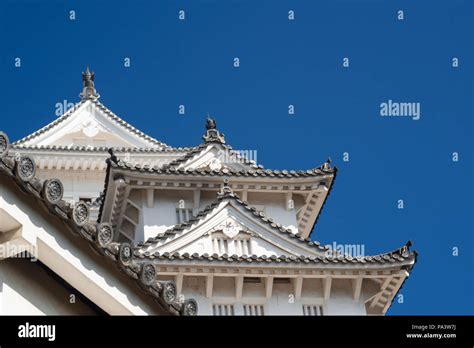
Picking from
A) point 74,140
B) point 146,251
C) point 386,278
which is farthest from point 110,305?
point 74,140

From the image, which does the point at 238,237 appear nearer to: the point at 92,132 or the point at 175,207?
the point at 175,207

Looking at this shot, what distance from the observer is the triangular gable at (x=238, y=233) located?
23.6m

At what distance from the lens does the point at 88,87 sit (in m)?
40.2

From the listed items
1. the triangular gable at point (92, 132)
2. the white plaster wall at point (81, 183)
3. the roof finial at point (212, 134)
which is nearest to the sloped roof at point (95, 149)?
the triangular gable at point (92, 132)

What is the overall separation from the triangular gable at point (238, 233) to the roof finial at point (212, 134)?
3480 mm

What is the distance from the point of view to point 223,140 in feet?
90.0

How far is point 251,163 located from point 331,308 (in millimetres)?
5042

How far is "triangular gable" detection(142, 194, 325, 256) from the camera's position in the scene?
930 inches

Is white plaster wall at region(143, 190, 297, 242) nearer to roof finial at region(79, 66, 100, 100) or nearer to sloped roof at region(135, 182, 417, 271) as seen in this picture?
sloped roof at region(135, 182, 417, 271)

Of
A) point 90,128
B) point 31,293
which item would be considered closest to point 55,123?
point 90,128

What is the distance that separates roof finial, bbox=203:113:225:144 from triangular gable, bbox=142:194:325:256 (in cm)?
348
